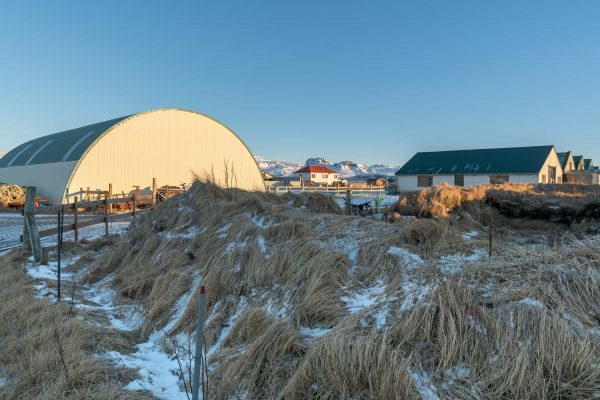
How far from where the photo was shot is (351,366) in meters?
3.30

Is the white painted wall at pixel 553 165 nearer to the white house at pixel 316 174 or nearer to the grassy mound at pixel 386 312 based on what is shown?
the grassy mound at pixel 386 312

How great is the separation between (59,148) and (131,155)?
21.1 ft

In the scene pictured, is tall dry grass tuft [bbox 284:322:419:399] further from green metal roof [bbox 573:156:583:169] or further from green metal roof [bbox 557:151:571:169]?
green metal roof [bbox 573:156:583:169]

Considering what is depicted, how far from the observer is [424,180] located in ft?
142

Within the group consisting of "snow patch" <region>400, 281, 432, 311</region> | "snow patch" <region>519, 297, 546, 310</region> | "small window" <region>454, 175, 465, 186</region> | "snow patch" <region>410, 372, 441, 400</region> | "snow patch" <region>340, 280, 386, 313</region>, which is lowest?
"snow patch" <region>410, 372, 441, 400</region>

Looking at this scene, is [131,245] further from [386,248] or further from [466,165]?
[466,165]

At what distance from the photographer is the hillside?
10.4 ft

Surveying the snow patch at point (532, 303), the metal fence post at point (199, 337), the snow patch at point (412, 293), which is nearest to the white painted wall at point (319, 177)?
the snow patch at point (412, 293)

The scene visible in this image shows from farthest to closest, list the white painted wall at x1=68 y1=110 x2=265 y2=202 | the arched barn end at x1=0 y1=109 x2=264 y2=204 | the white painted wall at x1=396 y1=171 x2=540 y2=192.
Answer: the white painted wall at x1=396 y1=171 x2=540 y2=192, the white painted wall at x1=68 y1=110 x2=265 y2=202, the arched barn end at x1=0 y1=109 x2=264 y2=204

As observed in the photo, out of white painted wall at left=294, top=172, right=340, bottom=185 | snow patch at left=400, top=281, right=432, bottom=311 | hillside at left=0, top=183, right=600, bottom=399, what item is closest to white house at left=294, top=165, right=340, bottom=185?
white painted wall at left=294, top=172, right=340, bottom=185

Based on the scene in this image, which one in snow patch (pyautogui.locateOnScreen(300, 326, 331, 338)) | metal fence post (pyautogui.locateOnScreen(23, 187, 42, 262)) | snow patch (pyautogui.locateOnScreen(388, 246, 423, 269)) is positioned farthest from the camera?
metal fence post (pyautogui.locateOnScreen(23, 187, 42, 262))

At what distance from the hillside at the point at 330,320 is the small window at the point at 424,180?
38.0 metres

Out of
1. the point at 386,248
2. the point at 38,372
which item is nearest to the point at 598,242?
the point at 386,248

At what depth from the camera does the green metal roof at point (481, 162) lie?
38656 mm
